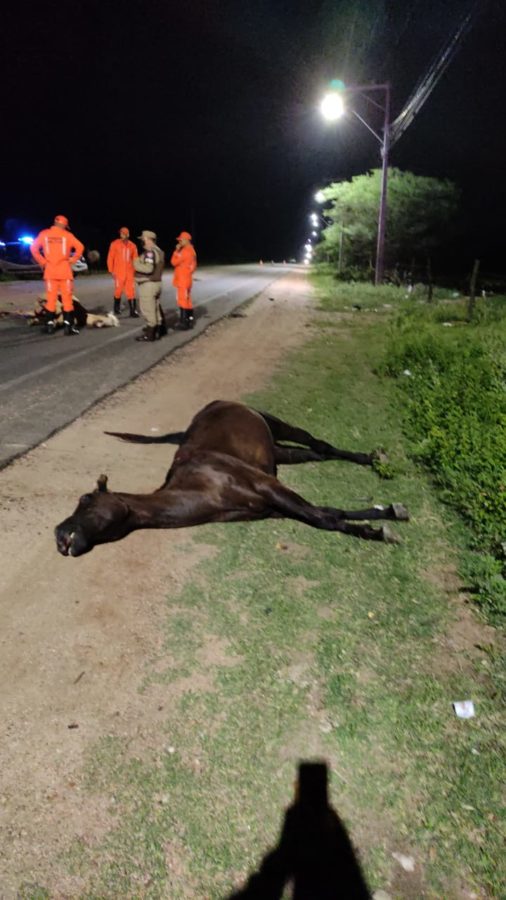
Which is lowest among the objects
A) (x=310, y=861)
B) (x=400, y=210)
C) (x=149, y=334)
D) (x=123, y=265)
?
(x=310, y=861)

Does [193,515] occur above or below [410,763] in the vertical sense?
above

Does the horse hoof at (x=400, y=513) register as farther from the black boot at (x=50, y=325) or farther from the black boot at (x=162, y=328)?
the black boot at (x=50, y=325)

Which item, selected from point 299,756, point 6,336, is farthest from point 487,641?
point 6,336

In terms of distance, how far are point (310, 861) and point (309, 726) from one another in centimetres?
58

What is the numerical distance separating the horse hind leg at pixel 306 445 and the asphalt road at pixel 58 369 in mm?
2318

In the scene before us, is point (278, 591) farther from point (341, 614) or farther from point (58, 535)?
point (58, 535)

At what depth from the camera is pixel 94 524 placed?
11.3 feet

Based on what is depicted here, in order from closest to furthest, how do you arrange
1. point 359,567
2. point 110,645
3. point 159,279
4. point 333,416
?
point 110,645, point 359,567, point 333,416, point 159,279

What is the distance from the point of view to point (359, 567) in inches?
157

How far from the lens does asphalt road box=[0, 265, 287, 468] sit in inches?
265

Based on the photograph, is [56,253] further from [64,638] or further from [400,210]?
[400,210]

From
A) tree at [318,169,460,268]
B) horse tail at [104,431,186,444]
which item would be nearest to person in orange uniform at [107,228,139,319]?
horse tail at [104,431,186,444]

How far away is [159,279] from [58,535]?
937 centimetres

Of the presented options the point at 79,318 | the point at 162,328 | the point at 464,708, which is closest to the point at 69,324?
the point at 79,318
